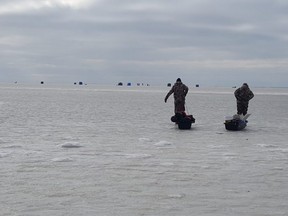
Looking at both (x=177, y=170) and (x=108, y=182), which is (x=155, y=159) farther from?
(x=108, y=182)

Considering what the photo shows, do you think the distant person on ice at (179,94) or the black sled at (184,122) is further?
the distant person on ice at (179,94)

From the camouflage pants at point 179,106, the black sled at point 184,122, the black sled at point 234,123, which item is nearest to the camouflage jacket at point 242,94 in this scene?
the black sled at point 234,123

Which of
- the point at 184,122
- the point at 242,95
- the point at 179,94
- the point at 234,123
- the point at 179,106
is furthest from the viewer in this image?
the point at 242,95

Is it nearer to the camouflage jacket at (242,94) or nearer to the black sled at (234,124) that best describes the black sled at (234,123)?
the black sled at (234,124)

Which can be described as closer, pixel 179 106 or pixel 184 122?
pixel 184 122

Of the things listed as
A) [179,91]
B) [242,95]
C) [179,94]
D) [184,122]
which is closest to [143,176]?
[184,122]

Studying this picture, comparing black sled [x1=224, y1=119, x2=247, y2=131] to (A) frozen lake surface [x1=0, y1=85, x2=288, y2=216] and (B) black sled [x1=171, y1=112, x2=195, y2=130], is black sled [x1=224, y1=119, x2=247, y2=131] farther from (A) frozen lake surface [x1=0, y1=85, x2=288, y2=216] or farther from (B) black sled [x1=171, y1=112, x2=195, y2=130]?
(A) frozen lake surface [x1=0, y1=85, x2=288, y2=216]

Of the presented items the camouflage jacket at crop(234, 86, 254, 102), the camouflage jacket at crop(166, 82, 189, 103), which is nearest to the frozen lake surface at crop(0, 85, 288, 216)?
the camouflage jacket at crop(166, 82, 189, 103)

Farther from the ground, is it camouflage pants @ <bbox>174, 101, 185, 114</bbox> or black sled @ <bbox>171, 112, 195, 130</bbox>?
camouflage pants @ <bbox>174, 101, 185, 114</bbox>

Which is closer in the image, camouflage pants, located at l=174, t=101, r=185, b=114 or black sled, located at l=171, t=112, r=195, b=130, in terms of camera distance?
A: black sled, located at l=171, t=112, r=195, b=130

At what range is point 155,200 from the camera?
295 inches

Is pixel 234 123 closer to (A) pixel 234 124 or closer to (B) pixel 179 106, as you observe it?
(A) pixel 234 124

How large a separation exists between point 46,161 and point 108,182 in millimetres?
2580

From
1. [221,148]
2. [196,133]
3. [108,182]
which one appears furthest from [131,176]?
[196,133]
